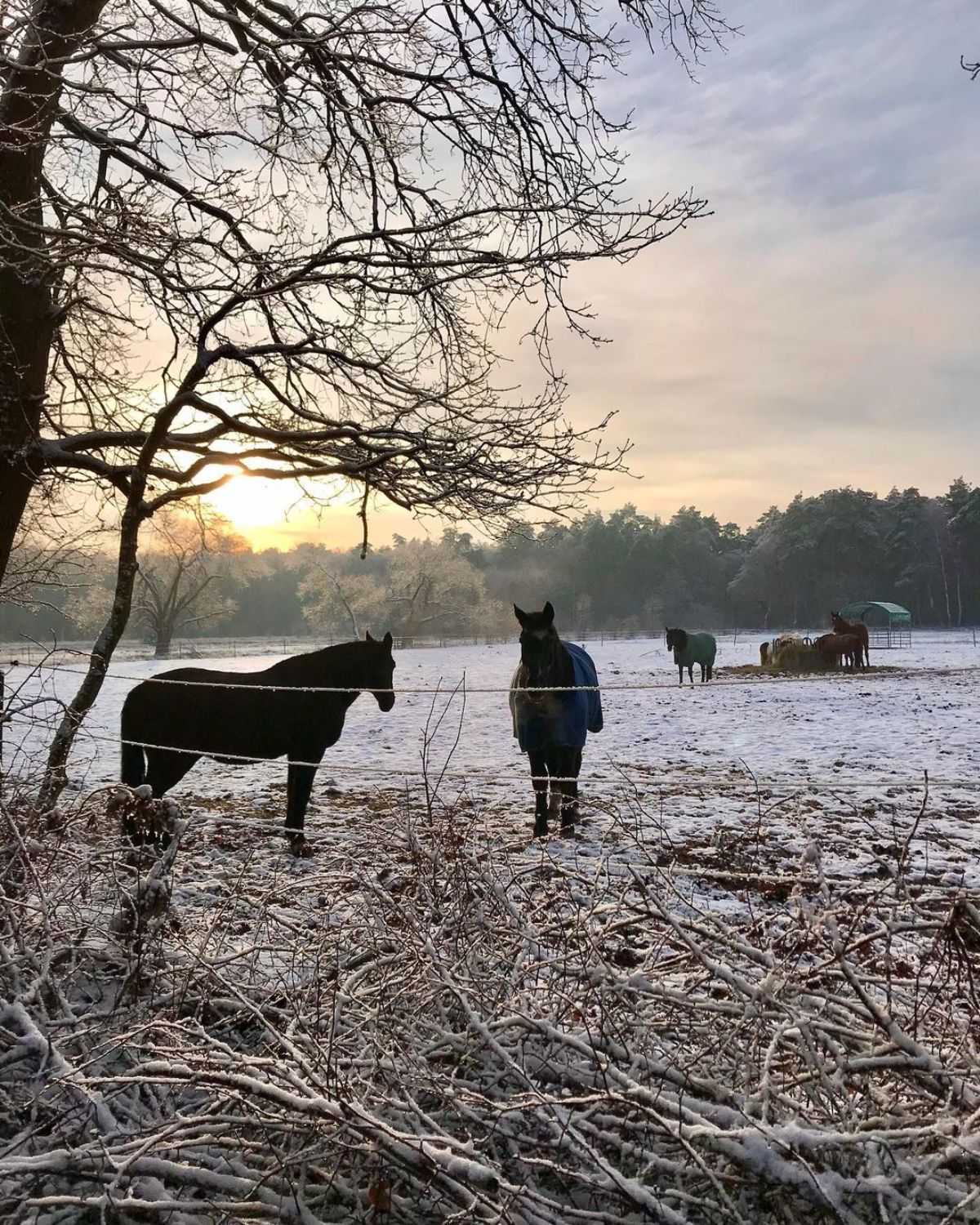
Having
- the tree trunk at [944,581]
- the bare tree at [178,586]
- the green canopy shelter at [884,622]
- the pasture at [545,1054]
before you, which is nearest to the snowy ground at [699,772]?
the pasture at [545,1054]

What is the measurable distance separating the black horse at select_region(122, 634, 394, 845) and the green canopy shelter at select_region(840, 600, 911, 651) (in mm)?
29566

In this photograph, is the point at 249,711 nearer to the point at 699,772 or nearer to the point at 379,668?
the point at 379,668

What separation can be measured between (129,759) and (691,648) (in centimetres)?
1752

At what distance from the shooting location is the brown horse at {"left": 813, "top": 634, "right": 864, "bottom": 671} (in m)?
24.6

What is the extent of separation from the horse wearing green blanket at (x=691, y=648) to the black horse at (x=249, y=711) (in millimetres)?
16090

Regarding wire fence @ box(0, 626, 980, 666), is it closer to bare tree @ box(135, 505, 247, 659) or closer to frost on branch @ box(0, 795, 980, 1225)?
bare tree @ box(135, 505, 247, 659)

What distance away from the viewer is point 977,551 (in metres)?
52.1

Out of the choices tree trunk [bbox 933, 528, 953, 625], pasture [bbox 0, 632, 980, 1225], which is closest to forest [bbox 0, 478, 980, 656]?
tree trunk [bbox 933, 528, 953, 625]

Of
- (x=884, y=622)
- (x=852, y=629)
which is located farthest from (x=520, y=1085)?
(x=884, y=622)

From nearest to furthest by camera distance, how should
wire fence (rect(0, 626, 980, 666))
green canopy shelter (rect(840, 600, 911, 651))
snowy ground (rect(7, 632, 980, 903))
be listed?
1. snowy ground (rect(7, 632, 980, 903))
2. wire fence (rect(0, 626, 980, 666))
3. green canopy shelter (rect(840, 600, 911, 651))

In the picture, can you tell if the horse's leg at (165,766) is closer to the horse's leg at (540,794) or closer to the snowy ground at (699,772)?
the snowy ground at (699,772)

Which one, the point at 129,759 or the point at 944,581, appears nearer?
the point at 129,759

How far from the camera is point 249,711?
6.96 m

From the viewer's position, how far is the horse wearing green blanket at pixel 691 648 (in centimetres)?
2228
